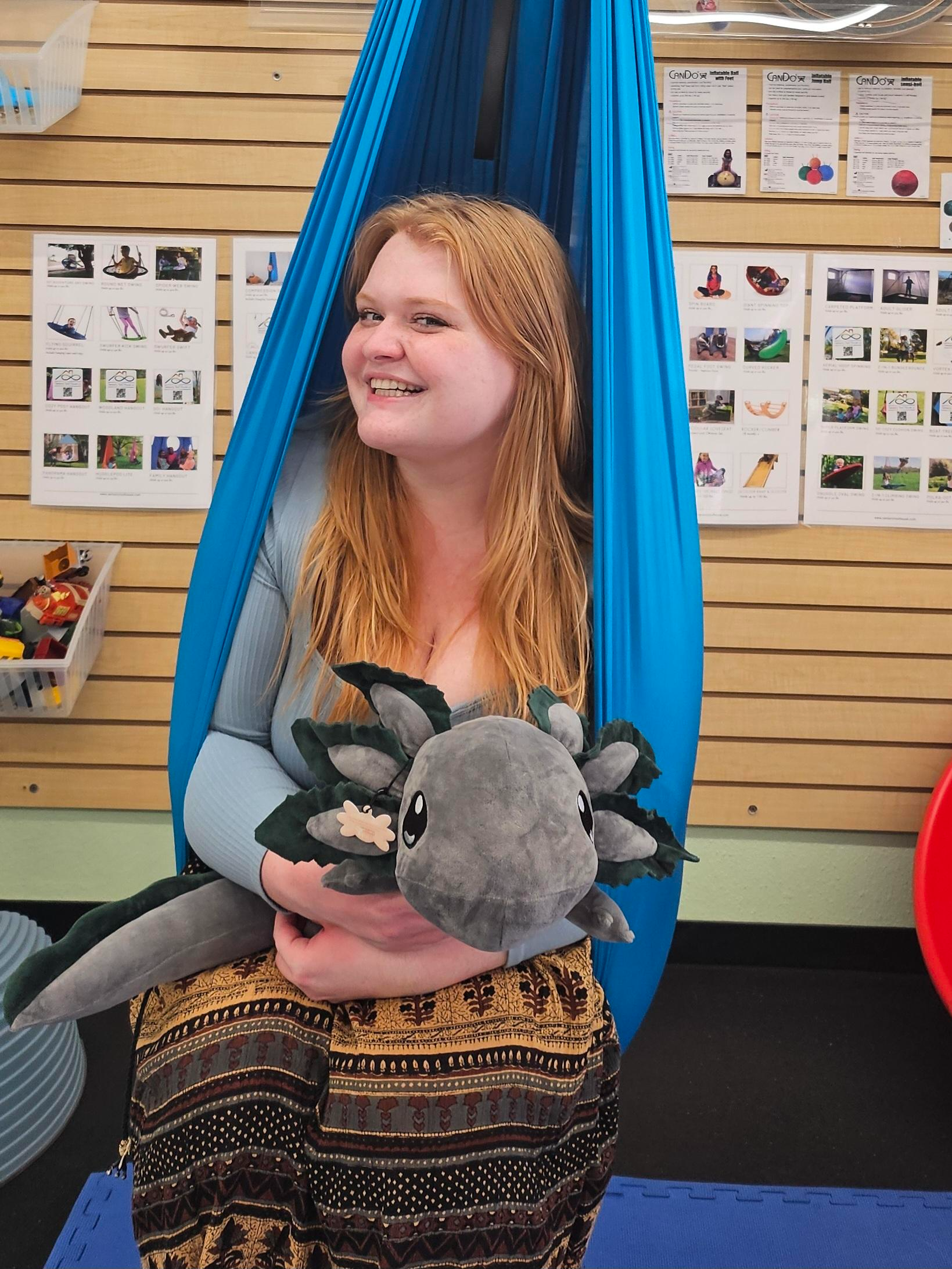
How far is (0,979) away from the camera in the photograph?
5.76 ft

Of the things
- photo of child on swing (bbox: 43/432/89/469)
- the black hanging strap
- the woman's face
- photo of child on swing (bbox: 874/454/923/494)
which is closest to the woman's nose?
the woman's face

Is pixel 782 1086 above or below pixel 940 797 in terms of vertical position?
below

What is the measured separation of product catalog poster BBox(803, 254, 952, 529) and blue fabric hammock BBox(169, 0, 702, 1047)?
1289 mm

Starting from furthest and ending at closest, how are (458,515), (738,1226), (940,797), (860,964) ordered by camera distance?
(860,964), (940,797), (738,1226), (458,515)

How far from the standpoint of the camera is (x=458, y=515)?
1.17 meters

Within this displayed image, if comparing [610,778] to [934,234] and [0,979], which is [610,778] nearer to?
[0,979]

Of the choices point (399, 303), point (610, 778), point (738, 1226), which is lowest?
point (738, 1226)

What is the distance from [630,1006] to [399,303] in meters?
0.87

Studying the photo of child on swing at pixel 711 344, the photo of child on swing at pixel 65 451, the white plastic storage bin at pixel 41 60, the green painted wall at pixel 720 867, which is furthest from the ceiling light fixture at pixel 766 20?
the green painted wall at pixel 720 867

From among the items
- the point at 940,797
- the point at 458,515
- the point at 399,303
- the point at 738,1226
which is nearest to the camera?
the point at 399,303

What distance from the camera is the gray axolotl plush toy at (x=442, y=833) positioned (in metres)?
0.76

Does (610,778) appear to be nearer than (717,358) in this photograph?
Yes

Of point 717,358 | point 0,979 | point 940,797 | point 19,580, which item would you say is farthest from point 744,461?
point 0,979

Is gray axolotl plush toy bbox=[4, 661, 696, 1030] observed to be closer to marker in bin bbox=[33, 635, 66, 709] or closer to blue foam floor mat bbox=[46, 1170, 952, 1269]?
blue foam floor mat bbox=[46, 1170, 952, 1269]
